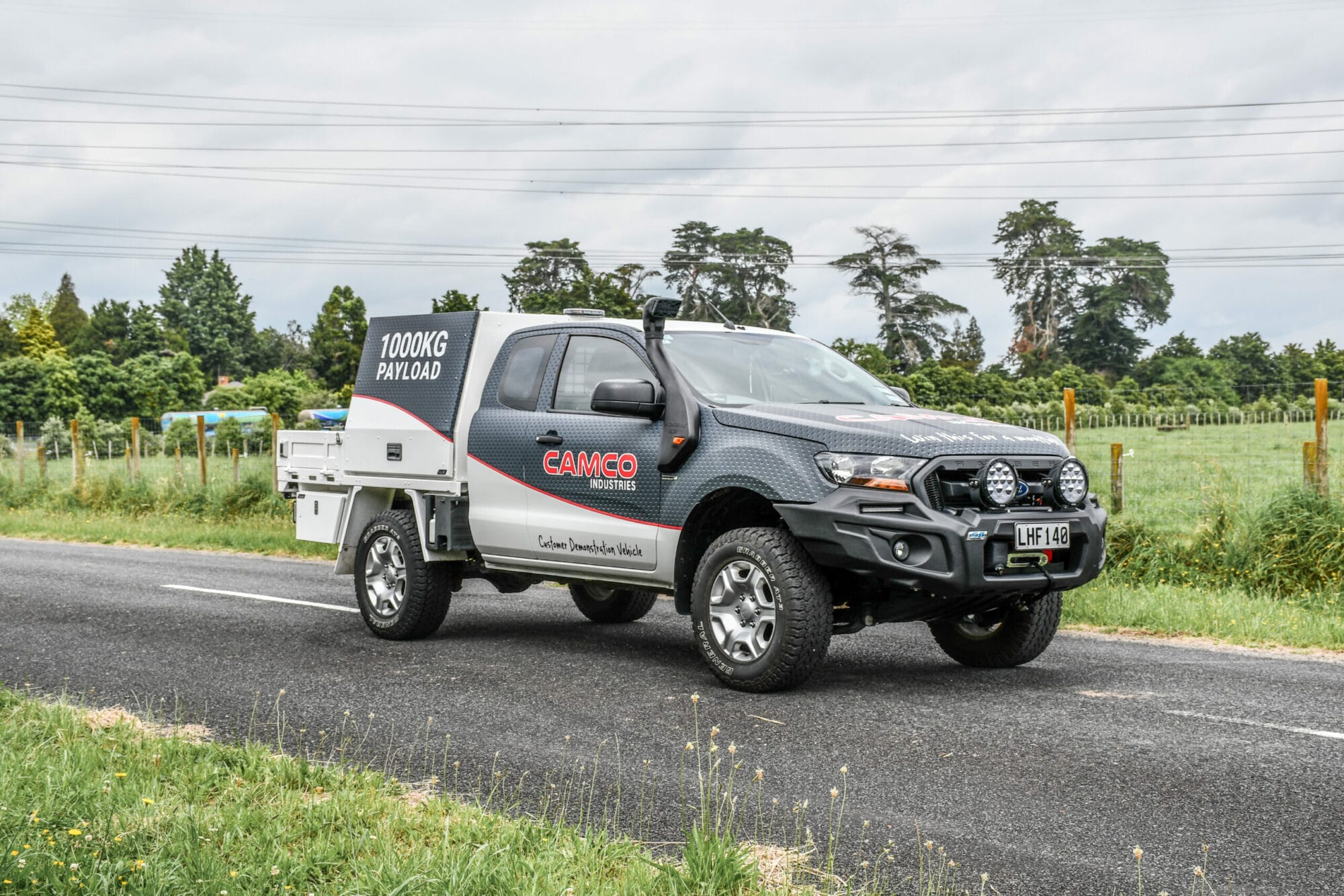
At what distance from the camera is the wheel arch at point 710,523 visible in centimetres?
709

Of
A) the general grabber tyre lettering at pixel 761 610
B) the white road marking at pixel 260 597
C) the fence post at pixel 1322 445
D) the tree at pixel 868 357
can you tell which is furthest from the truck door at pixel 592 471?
the tree at pixel 868 357

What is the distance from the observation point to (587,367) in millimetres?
8047

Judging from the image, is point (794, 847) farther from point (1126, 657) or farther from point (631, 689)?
point (1126, 657)

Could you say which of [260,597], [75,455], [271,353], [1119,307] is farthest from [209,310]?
[260,597]

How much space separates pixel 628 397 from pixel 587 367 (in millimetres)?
981

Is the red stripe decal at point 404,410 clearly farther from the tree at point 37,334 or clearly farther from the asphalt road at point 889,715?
the tree at point 37,334

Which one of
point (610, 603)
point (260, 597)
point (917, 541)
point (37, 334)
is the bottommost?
point (260, 597)

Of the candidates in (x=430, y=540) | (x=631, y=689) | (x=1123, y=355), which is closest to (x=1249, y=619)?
(x=631, y=689)

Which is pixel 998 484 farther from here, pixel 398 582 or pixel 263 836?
pixel 398 582

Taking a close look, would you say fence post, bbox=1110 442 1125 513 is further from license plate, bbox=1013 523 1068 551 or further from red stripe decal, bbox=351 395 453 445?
red stripe decal, bbox=351 395 453 445

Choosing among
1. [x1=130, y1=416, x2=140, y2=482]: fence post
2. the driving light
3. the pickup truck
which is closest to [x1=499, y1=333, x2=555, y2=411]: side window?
the pickup truck

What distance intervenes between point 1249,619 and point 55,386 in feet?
231

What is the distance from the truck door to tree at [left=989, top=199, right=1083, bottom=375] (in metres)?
80.3

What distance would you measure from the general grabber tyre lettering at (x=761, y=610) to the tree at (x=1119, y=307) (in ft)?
264
